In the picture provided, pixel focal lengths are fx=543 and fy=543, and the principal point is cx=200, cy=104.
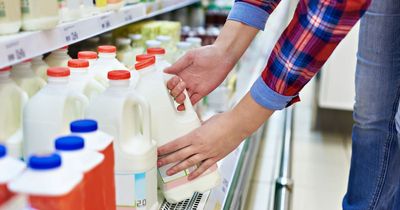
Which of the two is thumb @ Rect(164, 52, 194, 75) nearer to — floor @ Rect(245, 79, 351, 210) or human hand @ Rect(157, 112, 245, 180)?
human hand @ Rect(157, 112, 245, 180)

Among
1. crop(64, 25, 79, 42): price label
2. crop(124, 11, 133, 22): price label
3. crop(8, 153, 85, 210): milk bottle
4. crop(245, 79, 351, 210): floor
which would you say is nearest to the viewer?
crop(8, 153, 85, 210): milk bottle

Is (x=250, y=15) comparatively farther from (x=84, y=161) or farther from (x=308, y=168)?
(x=308, y=168)

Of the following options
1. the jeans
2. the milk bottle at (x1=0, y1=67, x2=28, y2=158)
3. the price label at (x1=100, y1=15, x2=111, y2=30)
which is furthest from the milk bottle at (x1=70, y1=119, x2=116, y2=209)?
the jeans

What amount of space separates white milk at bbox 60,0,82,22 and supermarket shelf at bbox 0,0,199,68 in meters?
0.03

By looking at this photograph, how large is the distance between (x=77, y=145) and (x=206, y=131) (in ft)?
1.44

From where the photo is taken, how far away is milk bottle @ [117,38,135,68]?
2.05 meters

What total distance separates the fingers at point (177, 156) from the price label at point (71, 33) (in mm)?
415

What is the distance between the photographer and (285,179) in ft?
8.27

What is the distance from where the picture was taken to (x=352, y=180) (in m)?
2.05

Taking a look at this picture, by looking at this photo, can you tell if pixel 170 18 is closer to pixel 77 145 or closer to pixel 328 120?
pixel 328 120

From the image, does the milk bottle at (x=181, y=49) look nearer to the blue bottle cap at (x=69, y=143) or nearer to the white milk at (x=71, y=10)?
the white milk at (x=71, y=10)

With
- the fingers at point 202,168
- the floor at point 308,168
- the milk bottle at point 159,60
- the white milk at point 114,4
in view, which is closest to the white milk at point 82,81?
the milk bottle at point 159,60

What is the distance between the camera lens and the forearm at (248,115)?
4.25 feet

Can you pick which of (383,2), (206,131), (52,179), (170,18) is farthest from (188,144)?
(170,18)
